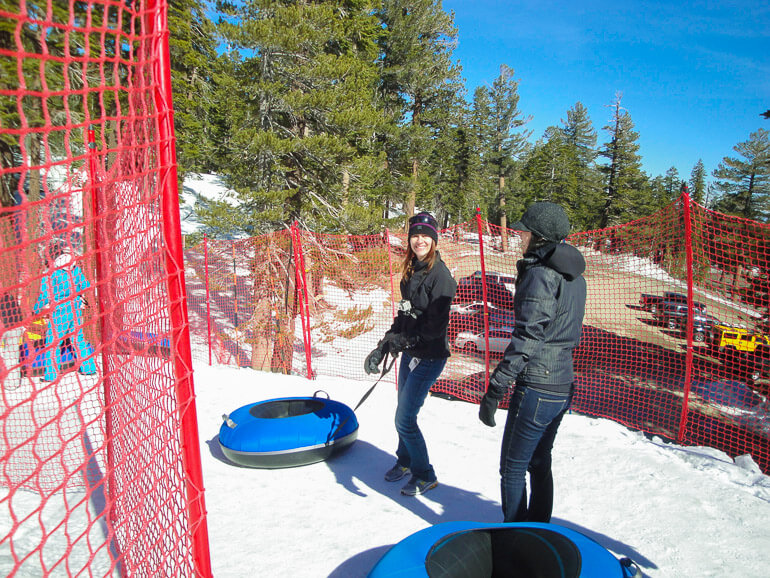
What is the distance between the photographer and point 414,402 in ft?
10.7

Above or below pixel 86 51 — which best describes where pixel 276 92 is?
above

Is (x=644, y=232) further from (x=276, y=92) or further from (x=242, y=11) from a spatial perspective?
(x=242, y=11)

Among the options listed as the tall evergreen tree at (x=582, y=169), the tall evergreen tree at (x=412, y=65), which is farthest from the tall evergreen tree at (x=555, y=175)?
the tall evergreen tree at (x=412, y=65)

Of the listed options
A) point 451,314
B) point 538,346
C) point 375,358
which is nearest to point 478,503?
point 375,358

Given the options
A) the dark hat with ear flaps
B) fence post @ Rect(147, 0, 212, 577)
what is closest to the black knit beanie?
the dark hat with ear flaps

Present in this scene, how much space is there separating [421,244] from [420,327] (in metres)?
0.60

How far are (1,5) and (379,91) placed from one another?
69.8 ft

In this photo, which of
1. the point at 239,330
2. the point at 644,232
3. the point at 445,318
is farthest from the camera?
the point at 239,330

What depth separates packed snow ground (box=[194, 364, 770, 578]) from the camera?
2.85 metres

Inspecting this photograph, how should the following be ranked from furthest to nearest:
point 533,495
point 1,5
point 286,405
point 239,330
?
point 239,330 < point 286,405 < point 533,495 < point 1,5

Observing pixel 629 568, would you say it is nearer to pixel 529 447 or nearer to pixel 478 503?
pixel 529 447

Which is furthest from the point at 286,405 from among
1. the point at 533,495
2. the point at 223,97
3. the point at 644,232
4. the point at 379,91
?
the point at 379,91

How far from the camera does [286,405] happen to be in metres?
4.64

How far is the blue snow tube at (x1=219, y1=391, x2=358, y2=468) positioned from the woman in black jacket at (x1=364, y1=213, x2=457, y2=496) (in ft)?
2.72
